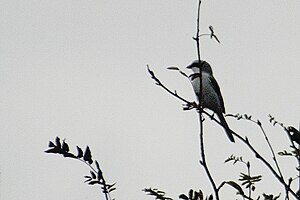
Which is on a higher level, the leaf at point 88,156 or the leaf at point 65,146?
the leaf at point 65,146

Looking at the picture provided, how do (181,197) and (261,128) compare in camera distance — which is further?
(261,128)

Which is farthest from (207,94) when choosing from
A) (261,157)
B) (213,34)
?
(261,157)

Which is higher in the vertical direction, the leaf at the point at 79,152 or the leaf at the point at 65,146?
the leaf at the point at 65,146

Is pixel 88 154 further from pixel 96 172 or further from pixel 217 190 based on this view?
pixel 217 190

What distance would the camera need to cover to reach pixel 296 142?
2.68 m

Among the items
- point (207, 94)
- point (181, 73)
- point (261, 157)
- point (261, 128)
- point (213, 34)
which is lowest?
point (261, 157)

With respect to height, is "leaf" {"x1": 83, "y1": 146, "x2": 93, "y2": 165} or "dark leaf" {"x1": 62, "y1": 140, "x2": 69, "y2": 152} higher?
"dark leaf" {"x1": 62, "y1": 140, "x2": 69, "y2": 152}

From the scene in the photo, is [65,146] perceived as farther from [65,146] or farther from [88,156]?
[88,156]

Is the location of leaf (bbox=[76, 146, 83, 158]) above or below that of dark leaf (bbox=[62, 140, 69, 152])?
below

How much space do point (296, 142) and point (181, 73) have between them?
34.7 inches

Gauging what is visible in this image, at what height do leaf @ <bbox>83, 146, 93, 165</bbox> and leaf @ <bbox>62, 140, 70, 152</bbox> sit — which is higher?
leaf @ <bbox>62, 140, 70, 152</bbox>

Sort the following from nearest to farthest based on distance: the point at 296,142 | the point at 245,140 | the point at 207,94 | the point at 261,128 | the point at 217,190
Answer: the point at 217,190 → the point at 296,142 → the point at 245,140 → the point at 261,128 → the point at 207,94

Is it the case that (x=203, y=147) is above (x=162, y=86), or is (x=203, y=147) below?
below

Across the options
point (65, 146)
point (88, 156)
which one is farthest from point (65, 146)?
point (88, 156)
